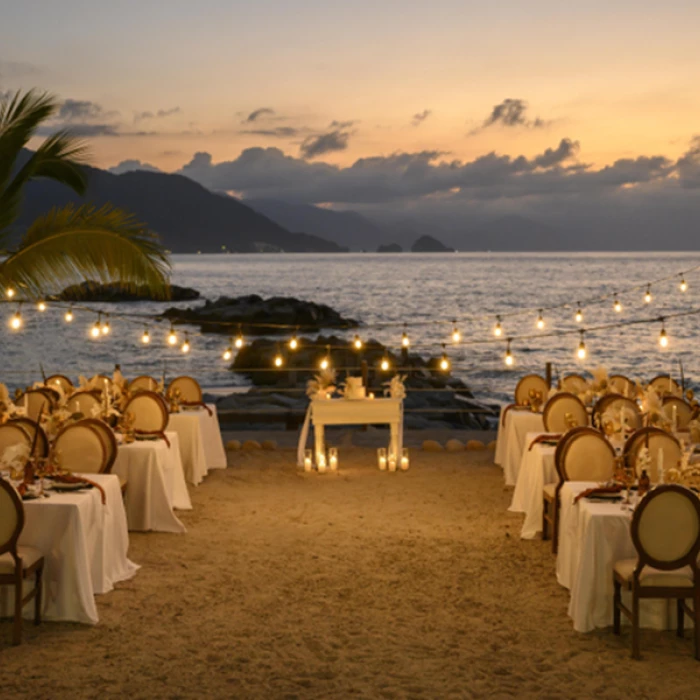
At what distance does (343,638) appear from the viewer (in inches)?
248

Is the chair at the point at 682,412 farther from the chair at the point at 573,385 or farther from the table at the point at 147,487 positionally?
the table at the point at 147,487

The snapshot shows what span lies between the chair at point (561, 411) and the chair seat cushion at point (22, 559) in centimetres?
562

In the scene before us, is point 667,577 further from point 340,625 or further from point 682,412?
point 682,412

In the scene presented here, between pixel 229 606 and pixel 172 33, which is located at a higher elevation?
pixel 172 33

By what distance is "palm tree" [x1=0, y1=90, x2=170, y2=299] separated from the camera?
916cm

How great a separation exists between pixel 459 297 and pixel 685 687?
66084 mm

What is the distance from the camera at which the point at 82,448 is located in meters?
8.20

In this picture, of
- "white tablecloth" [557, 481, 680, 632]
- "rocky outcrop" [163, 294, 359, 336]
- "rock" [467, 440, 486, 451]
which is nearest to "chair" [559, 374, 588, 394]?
"rock" [467, 440, 486, 451]

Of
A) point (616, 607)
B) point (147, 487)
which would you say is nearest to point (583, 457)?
point (616, 607)

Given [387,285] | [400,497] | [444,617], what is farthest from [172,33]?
[387,285]

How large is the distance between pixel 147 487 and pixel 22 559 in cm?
301

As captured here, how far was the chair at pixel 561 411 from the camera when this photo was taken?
34.2 feet

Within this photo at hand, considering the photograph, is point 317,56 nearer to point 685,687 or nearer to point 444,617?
point 444,617

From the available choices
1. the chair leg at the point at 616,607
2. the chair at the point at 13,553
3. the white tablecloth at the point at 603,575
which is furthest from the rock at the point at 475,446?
the chair at the point at 13,553
